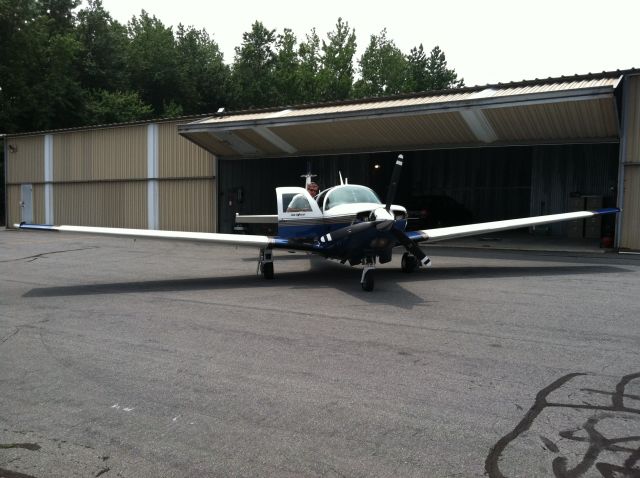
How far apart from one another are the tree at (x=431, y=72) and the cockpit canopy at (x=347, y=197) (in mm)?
59071

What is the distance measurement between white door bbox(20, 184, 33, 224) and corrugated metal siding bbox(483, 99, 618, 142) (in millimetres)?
25306

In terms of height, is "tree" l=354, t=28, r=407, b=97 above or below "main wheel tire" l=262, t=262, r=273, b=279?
above

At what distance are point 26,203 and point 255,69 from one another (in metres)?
44.6

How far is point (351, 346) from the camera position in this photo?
670cm

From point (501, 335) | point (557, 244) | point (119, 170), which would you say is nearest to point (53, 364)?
point (501, 335)

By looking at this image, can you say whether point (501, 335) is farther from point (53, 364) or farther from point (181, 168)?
point (181, 168)

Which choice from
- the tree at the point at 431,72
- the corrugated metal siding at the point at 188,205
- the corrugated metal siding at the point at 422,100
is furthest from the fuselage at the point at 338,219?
the tree at the point at 431,72

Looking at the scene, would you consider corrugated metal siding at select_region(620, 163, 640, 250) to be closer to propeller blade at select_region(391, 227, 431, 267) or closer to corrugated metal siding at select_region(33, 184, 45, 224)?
propeller blade at select_region(391, 227, 431, 267)

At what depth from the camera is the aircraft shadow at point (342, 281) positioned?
10.6 metres

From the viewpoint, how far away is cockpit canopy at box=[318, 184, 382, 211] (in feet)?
40.5

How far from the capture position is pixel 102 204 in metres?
28.2

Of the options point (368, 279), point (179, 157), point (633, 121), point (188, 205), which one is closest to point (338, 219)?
point (368, 279)

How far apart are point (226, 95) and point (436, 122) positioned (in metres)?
48.3

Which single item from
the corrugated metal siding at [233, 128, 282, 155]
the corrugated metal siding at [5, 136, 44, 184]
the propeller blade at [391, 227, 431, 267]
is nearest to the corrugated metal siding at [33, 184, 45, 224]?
the corrugated metal siding at [5, 136, 44, 184]
